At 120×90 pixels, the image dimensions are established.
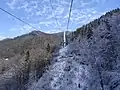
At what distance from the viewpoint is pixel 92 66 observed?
77.0ft

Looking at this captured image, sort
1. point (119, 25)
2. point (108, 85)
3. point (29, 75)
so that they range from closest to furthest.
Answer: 1. point (108, 85)
2. point (119, 25)
3. point (29, 75)

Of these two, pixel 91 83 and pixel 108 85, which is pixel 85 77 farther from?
pixel 108 85

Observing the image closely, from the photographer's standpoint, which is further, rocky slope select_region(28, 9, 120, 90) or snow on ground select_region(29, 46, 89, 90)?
snow on ground select_region(29, 46, 89, 90)

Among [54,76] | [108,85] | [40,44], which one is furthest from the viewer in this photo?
[40,44]

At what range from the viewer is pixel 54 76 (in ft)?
93.7

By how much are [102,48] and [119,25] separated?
3391 millimetres

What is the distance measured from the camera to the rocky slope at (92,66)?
2234cm

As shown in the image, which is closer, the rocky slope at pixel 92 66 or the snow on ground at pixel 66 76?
the rocky slope at pixel 92 66

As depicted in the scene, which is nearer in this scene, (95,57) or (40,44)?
(95,57)

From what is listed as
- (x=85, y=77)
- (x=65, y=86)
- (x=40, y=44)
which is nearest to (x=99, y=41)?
(x=85, y=77)

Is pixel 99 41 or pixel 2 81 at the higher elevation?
pixel 99 41

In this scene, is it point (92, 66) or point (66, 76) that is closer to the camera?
point (92, 66)

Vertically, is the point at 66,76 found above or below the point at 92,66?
below

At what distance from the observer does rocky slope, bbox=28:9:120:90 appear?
880 inches
